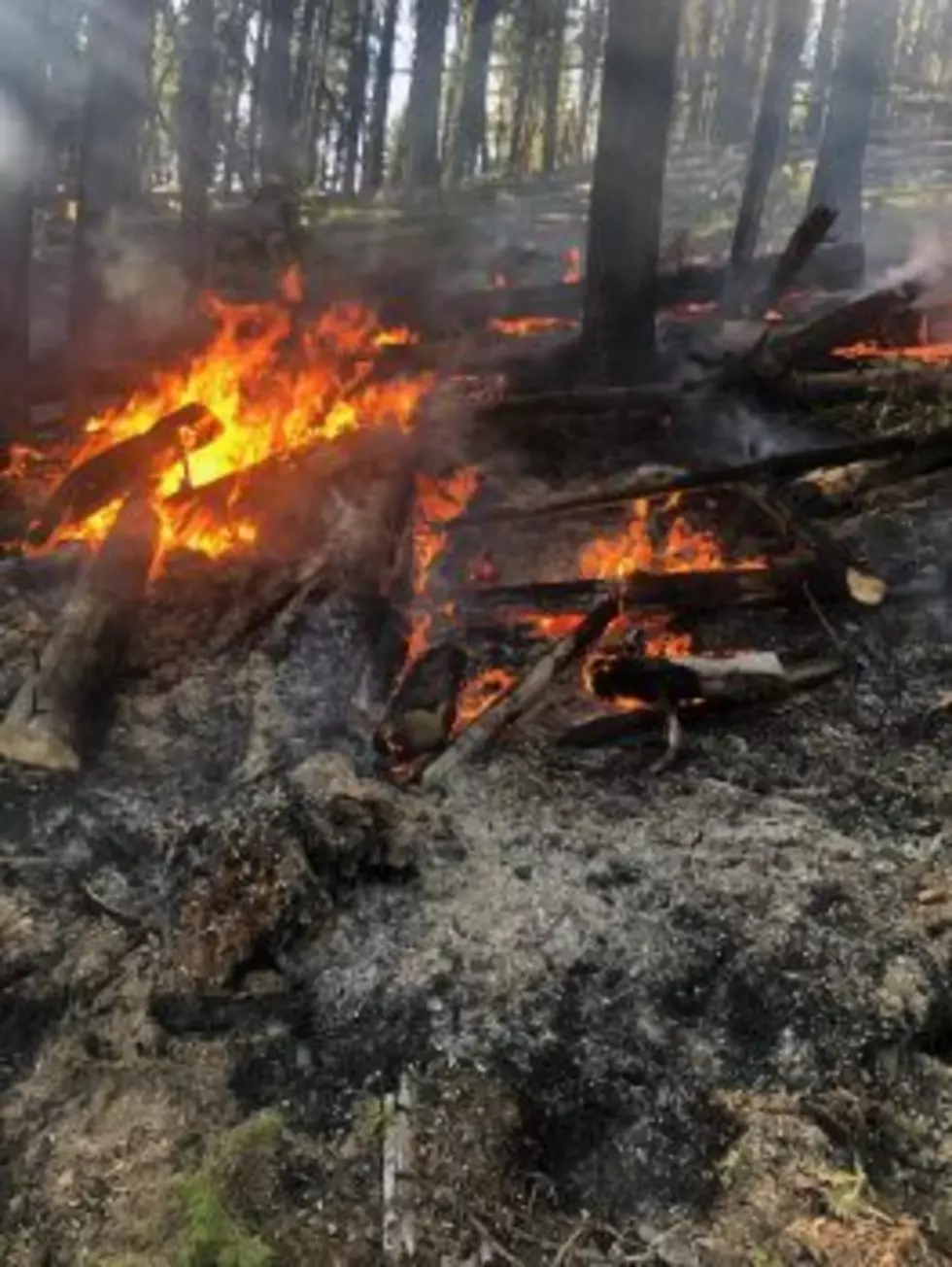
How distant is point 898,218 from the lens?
24062 millimetres

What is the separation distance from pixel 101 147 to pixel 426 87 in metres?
18.0

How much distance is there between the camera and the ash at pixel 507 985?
379 centimetres

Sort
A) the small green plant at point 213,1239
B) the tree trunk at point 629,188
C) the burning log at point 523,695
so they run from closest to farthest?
the small green plant at point 213,1239 → the burning log at point 523,695 → the tree trunk at point 629,188

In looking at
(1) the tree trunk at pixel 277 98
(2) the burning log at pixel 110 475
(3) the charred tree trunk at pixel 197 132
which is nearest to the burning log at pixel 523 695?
(2) the burning log at pixel 110 475

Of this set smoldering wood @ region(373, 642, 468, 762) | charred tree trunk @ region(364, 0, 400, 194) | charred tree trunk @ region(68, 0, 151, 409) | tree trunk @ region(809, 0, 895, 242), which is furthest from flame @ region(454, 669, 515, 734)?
charred tree trunk @ region(364, 0, 400, 194)

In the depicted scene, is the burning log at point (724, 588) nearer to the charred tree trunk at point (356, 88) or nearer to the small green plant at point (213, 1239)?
the small green plant at point (213, 1239)

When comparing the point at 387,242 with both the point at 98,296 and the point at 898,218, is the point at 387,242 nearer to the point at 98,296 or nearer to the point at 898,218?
the point at 98,296

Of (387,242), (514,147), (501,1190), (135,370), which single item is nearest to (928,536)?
(501,1190)

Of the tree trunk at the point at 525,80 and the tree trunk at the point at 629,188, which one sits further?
the tree trunk at the point at 525,80

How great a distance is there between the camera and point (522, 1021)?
4.42 metres

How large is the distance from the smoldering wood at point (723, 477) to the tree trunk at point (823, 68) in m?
22.9

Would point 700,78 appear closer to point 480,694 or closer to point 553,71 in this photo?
point 553,71

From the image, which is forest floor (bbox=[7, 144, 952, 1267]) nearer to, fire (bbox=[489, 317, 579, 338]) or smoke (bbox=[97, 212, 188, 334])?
fire (bbox=[489, 317, 579, 338])

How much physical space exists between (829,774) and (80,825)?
13.0 feet
